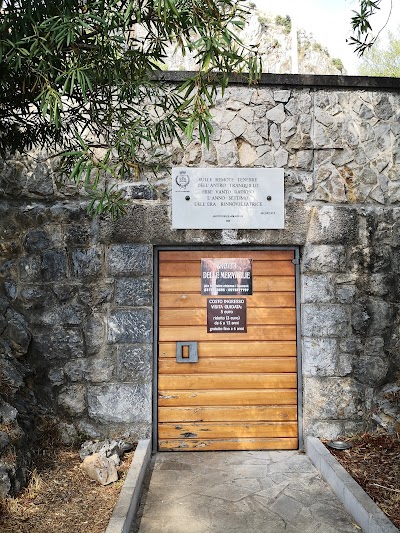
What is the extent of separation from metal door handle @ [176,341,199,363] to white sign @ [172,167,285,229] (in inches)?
44.3

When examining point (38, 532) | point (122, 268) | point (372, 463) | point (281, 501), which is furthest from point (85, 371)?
point (372, 463)

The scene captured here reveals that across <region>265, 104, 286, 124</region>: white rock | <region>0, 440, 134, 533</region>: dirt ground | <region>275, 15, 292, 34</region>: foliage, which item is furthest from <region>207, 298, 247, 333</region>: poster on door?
<region>275, 15, 292, 34</region>: foliage

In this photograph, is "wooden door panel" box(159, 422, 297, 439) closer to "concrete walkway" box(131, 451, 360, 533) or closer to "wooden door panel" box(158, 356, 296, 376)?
"concrete walkway" box(131, 451, 360, 533)

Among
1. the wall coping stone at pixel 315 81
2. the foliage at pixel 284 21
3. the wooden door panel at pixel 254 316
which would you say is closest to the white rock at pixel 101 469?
the wooden door panel at pixel 254 316

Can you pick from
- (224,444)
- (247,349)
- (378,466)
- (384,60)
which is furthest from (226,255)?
(384,60)

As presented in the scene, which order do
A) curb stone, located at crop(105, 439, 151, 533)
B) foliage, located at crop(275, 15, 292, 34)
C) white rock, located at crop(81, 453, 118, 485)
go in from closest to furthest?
1. curb stone, located at crop(105, 439, 151, 533)
2. white rock, located at crop(81, 453, 118, 485)
3. foliage, located at crop(275, 15, 292, 34)

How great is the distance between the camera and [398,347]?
15.7 ft

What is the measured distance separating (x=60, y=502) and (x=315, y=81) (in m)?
4.19

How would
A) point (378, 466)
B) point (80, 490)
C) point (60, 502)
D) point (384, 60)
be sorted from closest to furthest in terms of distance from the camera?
point (60, 502) < point (80, 490) < point (378, 466) < point (384, 60)

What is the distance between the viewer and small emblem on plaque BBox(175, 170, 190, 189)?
4691mm

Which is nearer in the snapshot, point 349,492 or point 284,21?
point 349,492

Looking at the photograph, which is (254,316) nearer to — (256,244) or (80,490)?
(256,244)

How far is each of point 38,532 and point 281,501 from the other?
5.73ft

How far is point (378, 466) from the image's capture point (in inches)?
159
